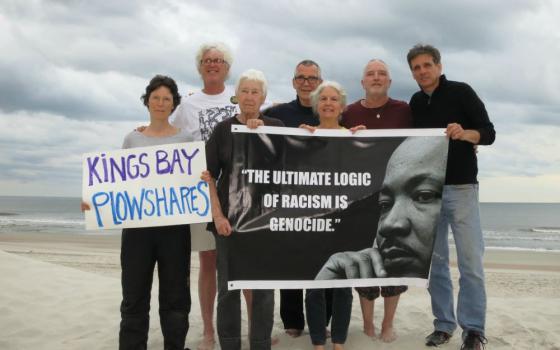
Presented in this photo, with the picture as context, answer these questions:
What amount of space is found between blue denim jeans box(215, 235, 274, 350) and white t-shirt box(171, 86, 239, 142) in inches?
38.8

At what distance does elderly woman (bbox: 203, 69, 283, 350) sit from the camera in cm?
369

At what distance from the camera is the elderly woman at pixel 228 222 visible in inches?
145

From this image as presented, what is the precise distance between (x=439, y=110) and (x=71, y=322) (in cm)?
433

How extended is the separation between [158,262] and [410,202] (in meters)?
2.08

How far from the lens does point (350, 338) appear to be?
461 centimetres

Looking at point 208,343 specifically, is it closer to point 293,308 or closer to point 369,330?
point 293,308

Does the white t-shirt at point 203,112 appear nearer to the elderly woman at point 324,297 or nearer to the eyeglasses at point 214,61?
the eyeglasses at point 214,61

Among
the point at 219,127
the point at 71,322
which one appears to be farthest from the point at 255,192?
the point at 71,322

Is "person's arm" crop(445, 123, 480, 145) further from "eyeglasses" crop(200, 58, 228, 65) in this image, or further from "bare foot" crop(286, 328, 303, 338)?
"bare foot" crop(286, 328, 303, 338)

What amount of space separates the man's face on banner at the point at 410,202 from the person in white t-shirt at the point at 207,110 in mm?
1313

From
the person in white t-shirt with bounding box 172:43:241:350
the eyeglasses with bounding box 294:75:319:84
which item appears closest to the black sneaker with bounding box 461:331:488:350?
the person in white t-shirt with bounding box 172:43:241:350

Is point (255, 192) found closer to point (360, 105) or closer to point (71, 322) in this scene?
point (360, 105)

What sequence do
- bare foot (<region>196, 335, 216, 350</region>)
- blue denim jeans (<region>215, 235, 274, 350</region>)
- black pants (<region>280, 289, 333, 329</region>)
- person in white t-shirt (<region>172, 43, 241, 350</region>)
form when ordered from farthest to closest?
black pants (<region>280, 289, 333, 329</region>) < bare foot (<region>196, 335, 216, 350</region>) < person in white t-shirt (<region>172, 43, 241, 350</region>) < blue denim jeans (<region>215, 235, 274, 350</region>)

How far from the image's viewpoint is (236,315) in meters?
3.72
